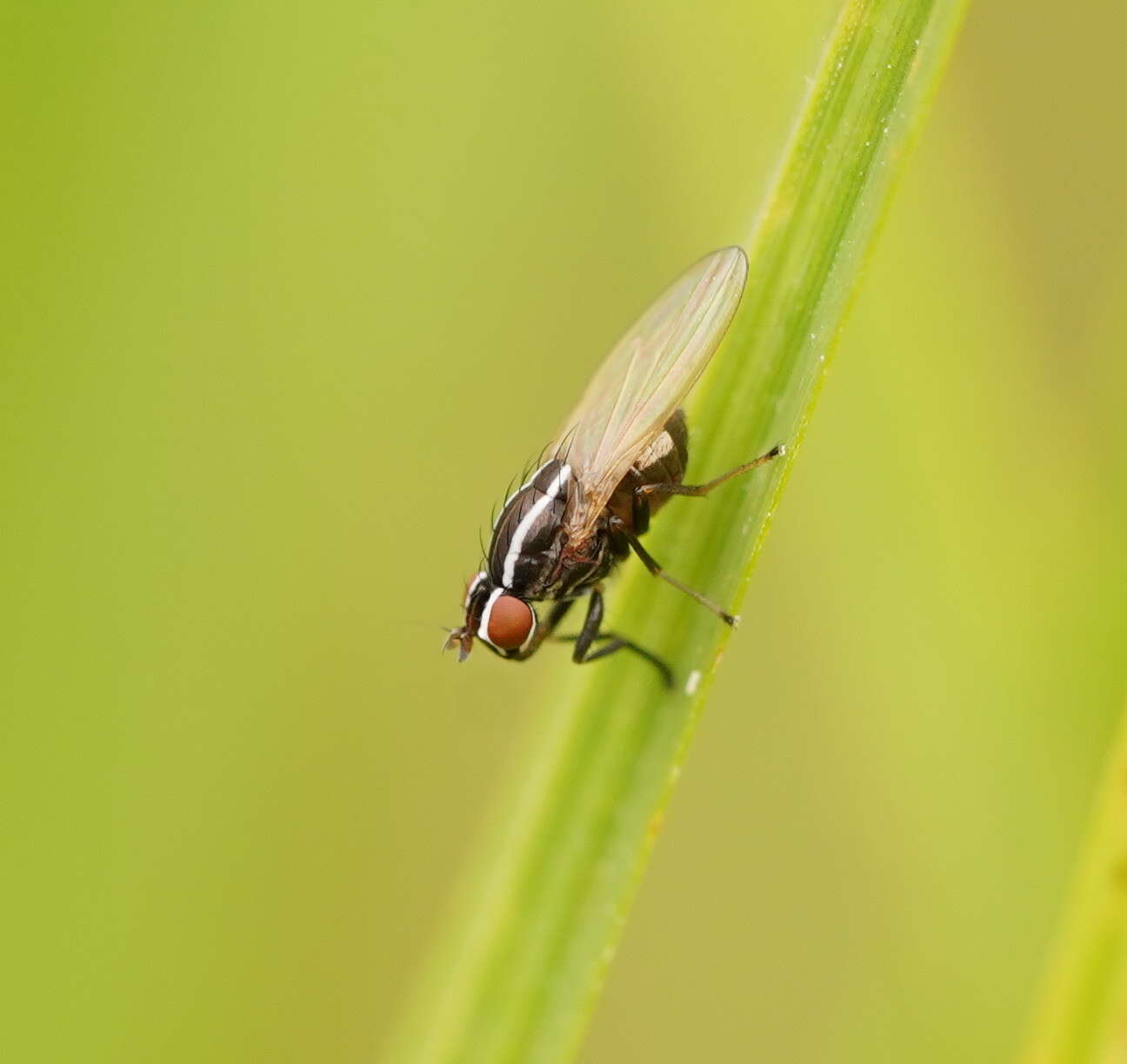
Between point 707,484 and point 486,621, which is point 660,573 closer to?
point 707,484

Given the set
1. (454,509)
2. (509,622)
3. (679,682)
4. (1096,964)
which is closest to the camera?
(1096,964)

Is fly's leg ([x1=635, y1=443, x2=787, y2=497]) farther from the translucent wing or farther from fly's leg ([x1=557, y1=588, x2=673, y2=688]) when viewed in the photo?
fly's leg ([x1=557, y1=588, x2=673, y2=688])

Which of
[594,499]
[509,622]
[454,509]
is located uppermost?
[454,509]

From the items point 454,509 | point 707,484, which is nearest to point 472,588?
point 707,484

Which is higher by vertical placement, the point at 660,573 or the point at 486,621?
the point at 660,573

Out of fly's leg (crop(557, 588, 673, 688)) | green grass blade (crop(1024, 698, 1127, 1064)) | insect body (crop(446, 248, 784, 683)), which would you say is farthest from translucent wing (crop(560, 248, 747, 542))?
green grass blade (crop(1024, 698, 1127, 1064))

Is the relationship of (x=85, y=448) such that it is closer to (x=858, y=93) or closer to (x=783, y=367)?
(x=783, y=367)

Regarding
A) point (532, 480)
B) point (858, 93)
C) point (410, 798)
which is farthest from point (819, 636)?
point (410, 798)
